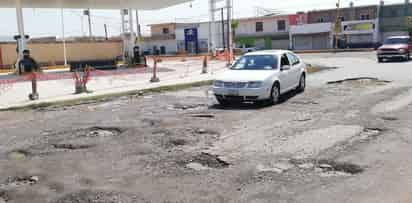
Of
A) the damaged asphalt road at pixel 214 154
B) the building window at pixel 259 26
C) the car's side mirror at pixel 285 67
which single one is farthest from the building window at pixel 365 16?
the damaged asphalt road at pixel 214 154

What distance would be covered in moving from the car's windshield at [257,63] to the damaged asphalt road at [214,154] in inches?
54.5

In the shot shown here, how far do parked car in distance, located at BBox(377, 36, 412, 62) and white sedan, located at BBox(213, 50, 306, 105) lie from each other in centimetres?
1790

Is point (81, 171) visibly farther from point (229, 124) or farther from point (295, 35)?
point (295, 35)

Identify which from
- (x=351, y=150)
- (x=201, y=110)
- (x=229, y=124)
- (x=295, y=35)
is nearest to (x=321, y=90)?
(x=201, y=110)

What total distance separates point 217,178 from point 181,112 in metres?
5.93

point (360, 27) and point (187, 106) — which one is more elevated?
point (360, 27)

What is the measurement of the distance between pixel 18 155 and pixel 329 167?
5.34 m

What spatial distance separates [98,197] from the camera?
5.24 meters

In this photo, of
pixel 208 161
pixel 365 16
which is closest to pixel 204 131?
pixel 208 161

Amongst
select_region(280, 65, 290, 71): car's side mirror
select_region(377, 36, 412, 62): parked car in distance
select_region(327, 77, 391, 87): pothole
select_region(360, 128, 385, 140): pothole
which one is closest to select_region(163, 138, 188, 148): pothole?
select_region(360, 128, 385, 140): pothole

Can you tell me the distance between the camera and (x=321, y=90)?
15320 millimetres

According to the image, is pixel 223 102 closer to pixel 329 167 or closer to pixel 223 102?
pixel 223 102

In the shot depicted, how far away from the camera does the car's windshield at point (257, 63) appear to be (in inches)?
506

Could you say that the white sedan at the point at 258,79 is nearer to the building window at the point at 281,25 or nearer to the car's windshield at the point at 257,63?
the car's windshield at the point at 257,63
